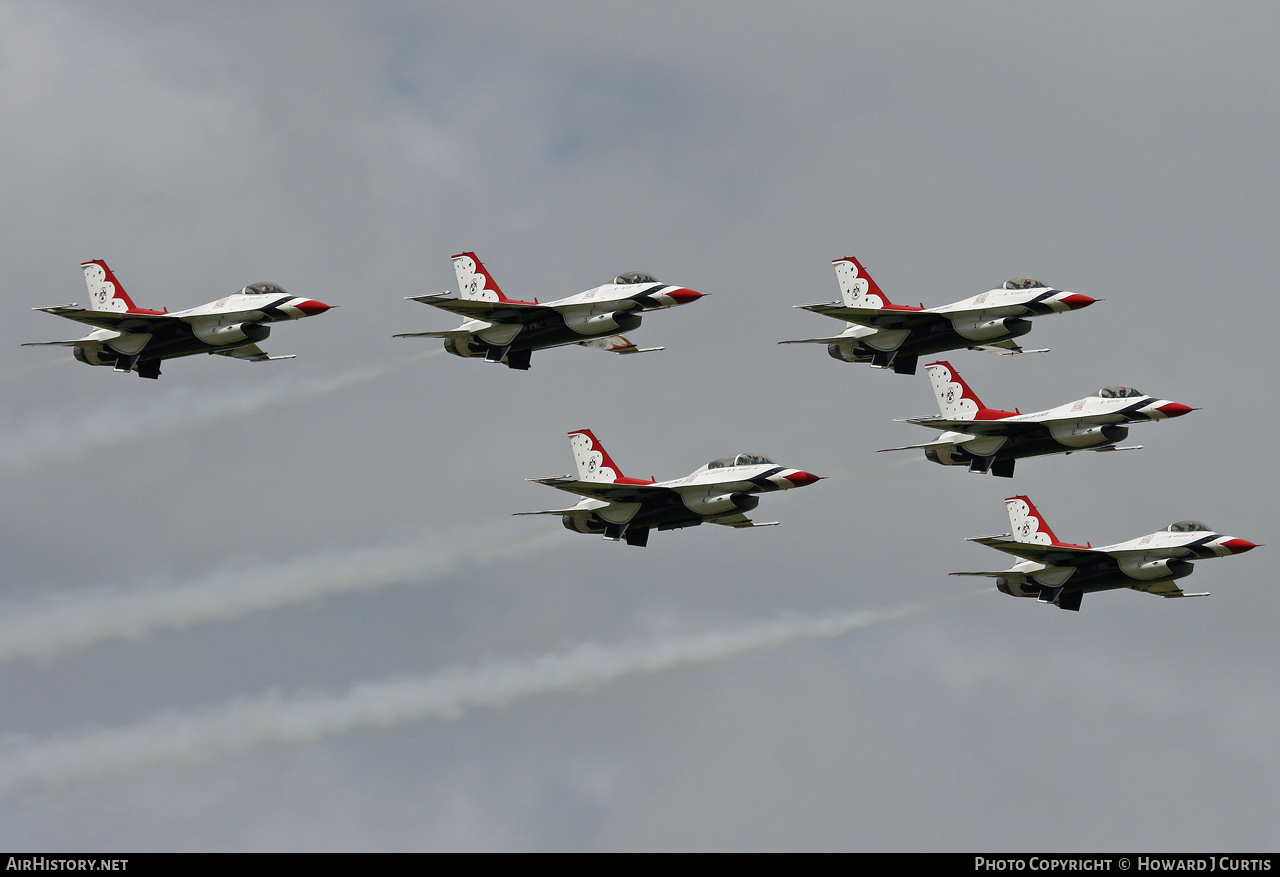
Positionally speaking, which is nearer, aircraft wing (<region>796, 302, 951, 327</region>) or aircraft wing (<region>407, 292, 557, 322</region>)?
aircraft wing (<region>407, 292, 557, 322</region>)

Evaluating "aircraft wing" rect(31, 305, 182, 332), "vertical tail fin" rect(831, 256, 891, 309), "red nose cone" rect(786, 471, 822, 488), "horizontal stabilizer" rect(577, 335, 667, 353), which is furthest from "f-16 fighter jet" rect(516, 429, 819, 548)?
"aircraft wing" rect(31, 305, 182, 332)

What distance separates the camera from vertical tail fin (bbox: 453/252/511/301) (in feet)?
373

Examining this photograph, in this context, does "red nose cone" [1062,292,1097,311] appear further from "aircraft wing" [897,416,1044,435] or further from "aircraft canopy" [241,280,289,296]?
"aircraft canopy" [241,280,289,296]

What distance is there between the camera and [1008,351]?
118 meters

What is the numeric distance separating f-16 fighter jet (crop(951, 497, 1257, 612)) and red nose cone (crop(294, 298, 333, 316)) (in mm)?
28837

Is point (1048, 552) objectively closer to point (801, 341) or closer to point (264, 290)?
point (801, 341)

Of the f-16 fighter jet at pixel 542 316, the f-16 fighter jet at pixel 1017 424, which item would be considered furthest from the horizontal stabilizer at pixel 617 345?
the f-16 fighter jet at pixel 1017 424

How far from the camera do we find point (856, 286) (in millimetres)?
117562

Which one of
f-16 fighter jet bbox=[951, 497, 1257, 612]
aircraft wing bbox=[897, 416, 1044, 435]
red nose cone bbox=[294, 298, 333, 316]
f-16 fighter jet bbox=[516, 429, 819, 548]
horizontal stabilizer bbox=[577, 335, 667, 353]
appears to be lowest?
f-16 fighter jet bbox=[951, 497, 1257, 612]

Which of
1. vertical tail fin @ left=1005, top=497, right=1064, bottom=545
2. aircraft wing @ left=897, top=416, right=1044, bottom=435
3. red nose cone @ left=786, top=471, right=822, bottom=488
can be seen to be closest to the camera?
red nose cone @ left=786, top=471, right=822, bottom=488

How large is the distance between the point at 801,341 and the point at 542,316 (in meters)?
11.7

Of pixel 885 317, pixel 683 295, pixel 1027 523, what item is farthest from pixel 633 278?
pixel 1027 523

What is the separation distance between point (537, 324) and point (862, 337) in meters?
14.9
